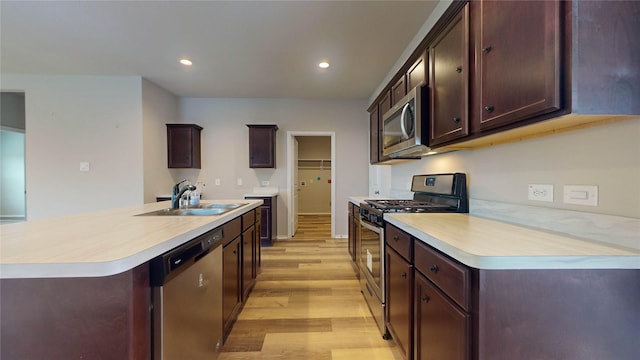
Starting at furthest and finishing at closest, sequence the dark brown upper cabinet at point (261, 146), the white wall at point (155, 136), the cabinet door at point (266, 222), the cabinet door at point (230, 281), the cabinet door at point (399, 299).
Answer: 1. the dark brown upper cabinet at point (261, 146)
2. the cabinet door at point (266, 222)
3. the white wall at point (155, 136)
4. the cabinet door at point (230, 281)
5. the cabinet door at point (399, 299)

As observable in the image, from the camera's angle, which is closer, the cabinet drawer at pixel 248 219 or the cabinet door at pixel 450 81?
the cabinet door at pixel 450 81

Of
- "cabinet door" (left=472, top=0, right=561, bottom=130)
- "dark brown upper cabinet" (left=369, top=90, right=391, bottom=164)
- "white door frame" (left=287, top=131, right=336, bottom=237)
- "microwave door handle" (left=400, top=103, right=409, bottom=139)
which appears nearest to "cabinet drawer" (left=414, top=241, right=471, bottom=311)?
"cabinet door" (left=472, top=0, right=561, bottom=130)

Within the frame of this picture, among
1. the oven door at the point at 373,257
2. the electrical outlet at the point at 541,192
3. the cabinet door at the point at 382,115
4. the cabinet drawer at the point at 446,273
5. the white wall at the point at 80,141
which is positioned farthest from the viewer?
the white wall at the point at 80,141

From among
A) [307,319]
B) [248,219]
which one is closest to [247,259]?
[248,219]

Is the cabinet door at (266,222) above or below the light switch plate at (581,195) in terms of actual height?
below

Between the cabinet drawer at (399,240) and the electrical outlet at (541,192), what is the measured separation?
662mm

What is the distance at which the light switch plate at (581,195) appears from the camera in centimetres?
99

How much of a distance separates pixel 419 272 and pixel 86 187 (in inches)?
186

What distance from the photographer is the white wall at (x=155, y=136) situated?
147 inches

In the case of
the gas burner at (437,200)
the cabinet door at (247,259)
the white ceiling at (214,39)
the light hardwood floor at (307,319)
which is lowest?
the light hardwood floor at (307,319)

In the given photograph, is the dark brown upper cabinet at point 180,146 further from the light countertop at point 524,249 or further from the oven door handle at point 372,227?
the light countertop at point 524,249

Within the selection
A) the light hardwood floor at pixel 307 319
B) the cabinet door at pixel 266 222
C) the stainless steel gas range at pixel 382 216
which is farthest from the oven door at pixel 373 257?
the cabinet door at pixel 266 222

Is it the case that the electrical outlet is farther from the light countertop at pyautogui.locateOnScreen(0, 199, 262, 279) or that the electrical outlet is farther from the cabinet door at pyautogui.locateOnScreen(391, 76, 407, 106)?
the light countertop at pyautogui.locateOnScreen(0, 199, 262, 279)

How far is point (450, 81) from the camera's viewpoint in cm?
154
